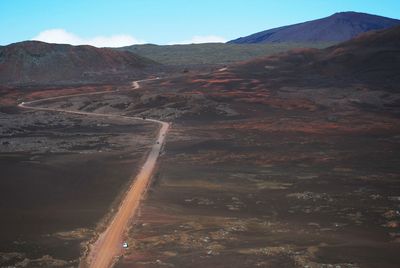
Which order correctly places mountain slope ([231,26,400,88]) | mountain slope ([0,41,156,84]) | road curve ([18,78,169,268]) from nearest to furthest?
road curve ([18,78,169,268]), mountain slope ([231,26,400,88]), mountain slope ([0,41,156,84])

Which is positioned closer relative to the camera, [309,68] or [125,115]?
[125,115]

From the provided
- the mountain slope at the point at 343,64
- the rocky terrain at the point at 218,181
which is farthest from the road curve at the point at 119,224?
the mountain slope at the point at 343,64

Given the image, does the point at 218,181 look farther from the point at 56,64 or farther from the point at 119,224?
the point at 56,64

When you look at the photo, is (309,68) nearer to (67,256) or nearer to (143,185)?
(143,185)

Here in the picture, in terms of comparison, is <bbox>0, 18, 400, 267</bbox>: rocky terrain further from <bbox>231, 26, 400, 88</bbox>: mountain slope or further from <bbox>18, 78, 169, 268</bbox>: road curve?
<bbox>231, 26, 400, 88</bbox>: mountain slope

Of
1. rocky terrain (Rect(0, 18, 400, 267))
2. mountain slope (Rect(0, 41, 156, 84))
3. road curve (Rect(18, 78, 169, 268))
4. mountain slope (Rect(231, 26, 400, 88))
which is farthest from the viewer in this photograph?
mountain slope (Rect(0, 41, 156, 84))

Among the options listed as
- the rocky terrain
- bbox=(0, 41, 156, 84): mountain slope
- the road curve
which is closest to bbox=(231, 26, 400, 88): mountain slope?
the rocky terrain

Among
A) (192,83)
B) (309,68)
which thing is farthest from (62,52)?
(309,68)

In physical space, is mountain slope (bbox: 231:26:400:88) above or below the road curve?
above

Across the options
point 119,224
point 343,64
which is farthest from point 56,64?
Answer: point 119,224

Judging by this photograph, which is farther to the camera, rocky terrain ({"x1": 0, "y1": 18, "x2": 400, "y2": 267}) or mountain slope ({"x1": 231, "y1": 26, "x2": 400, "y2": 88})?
mountain slope ({"x1": 231, "y1": 26, "x2": 400, "y2": 88})
